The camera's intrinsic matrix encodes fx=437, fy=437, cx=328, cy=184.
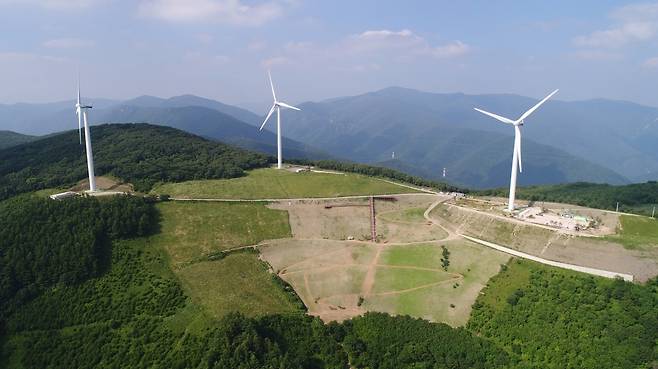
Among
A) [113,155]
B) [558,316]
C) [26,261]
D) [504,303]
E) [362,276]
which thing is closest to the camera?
[558,316]

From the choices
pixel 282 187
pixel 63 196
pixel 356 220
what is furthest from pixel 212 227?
pixel 63 196

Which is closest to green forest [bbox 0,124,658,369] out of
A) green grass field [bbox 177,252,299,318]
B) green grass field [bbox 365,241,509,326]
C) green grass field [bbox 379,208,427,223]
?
green grass field [bbox 177,252,299,318]

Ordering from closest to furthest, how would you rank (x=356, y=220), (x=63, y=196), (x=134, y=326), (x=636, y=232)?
(x=134, y=326) → (x=636, y=232) → (x=63, y=196) → (x=356, y=220)

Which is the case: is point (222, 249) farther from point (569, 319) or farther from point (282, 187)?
point (569, 319)

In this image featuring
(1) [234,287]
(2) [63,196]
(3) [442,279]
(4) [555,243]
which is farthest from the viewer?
(2) [63,196]

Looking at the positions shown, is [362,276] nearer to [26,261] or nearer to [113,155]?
[26,261]

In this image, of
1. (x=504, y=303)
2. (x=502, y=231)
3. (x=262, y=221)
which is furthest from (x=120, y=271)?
(x=502, y=231)

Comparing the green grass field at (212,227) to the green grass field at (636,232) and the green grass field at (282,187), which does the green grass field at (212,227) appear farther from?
the green grass field at (636,232)
